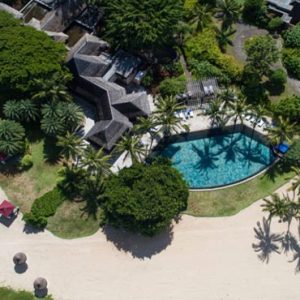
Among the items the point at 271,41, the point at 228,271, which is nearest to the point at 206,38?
the point at 271,41

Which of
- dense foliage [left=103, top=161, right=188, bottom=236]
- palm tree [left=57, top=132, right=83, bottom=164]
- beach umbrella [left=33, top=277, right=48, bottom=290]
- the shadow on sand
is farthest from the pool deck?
beach umbrella [left=33, top=277, right=48, bottom=290]

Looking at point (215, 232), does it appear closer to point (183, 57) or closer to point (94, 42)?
point (183, 57)

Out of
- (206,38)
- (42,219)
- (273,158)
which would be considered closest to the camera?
(42,219)

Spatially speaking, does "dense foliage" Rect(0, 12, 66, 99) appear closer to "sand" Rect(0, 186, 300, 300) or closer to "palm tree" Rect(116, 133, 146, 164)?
Result: "palm tree" Rect(116, 133, 146, 164)

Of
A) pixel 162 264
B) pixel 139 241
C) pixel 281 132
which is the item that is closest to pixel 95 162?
pixel 139 241

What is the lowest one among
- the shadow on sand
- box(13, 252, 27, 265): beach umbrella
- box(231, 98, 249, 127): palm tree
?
box(13, 252, 27, 265): beach umbrella

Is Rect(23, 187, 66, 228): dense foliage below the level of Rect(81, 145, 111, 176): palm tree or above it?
below
